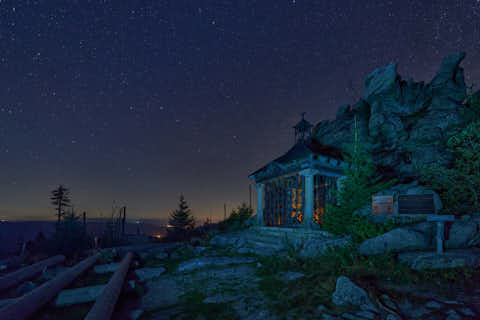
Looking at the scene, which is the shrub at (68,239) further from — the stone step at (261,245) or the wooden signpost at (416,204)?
the wooden signpost at (416,204)

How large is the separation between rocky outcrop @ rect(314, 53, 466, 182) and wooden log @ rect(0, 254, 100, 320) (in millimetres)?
19203

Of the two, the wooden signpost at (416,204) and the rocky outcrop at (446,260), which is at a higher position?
the wooden signpost at (416,204)

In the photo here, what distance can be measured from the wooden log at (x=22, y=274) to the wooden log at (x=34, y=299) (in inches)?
73.0

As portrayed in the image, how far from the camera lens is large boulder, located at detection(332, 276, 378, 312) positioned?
14.1ft

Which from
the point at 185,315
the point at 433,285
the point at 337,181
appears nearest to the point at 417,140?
the point at 337,181

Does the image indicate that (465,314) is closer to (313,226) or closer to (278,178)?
(313,226)

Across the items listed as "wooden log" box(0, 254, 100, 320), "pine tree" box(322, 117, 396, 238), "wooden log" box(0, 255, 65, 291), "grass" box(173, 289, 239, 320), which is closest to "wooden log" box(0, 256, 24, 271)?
"wooden log" box(0, 255, 65, 291)

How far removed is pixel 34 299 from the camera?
5.44 meters

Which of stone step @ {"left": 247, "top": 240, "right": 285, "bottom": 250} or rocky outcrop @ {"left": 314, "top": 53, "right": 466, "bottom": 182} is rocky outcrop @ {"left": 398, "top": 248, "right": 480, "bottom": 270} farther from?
rocky outcrop @ {"left": 314, "top": 53, "right": 466, "bottom": 182}

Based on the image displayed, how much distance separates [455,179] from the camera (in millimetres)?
9281

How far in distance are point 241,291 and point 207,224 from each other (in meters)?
18.2

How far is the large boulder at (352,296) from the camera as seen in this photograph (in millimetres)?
4305

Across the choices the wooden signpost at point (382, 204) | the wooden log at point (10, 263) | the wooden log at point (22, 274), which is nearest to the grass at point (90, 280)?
the wooden log at point (22, 274)

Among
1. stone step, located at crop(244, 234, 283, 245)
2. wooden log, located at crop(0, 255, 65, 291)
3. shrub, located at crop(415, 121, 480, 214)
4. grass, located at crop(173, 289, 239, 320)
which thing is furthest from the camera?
stone step, located at crop(244, 234, 283, 245)
